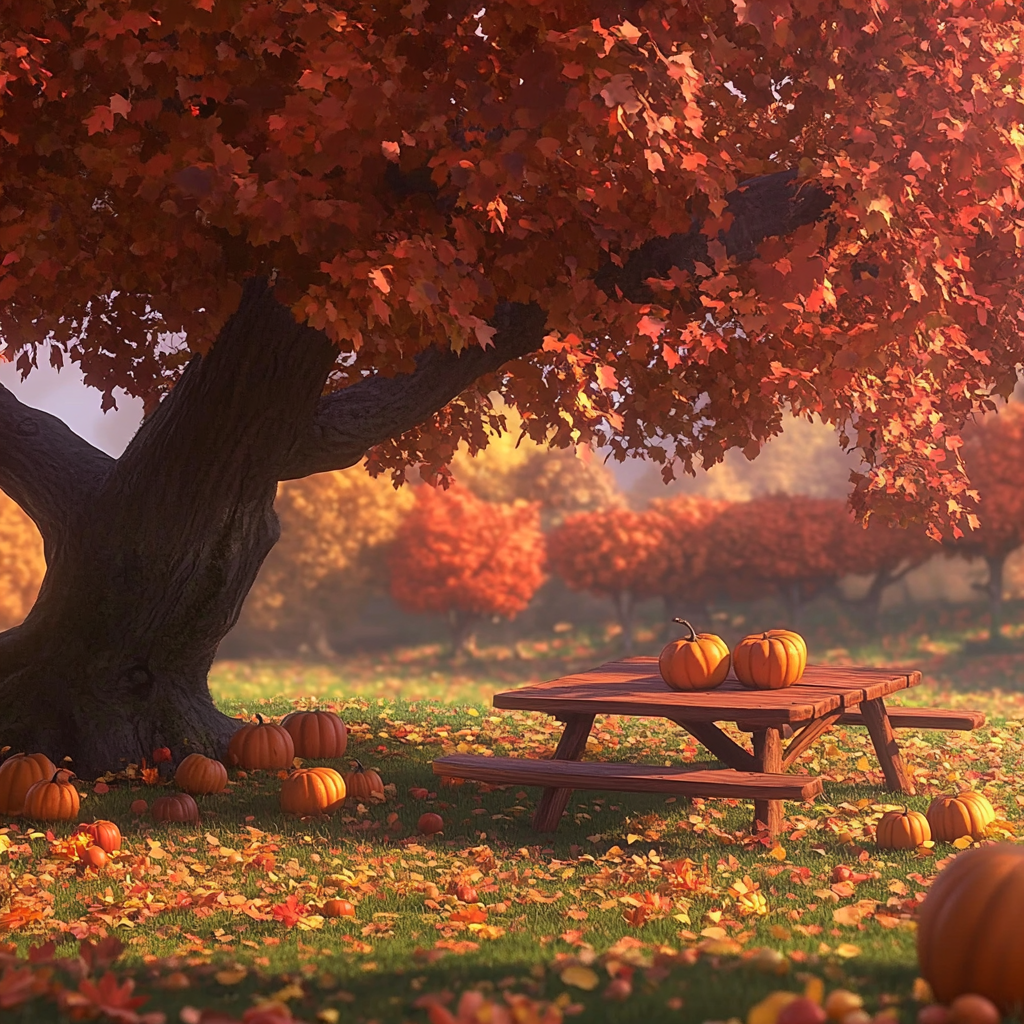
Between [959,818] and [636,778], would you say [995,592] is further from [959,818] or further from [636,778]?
[636,778]

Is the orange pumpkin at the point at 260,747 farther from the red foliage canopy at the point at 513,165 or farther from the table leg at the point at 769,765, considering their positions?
the table leg at the point at 769,765

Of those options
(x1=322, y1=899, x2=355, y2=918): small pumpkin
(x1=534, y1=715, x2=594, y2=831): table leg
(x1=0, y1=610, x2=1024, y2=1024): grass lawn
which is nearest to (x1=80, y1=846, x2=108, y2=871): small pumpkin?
(x1=0, y1=610, x2=1024, y2=1024): grass lawn

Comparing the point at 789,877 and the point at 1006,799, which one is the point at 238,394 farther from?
the point at 1006,799

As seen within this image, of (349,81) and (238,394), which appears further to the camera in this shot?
(238,394)

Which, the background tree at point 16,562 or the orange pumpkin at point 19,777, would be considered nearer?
the orange pumpkin at point 19,777

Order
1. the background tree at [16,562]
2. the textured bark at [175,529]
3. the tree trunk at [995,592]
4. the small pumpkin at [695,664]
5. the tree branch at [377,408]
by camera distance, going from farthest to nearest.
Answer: the background tree at [16,562] → the tree trunk at [995,592] → the tree branch at [377,408] → the textured bark at [175,529] → the small pumpkin at [695,664]

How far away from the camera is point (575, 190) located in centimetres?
809

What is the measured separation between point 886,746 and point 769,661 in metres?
1.91

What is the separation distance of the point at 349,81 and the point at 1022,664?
34388mm

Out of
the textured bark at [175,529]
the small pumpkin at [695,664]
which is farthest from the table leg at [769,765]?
the textured bark at [175,529]

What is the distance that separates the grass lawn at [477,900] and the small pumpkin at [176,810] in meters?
0.11

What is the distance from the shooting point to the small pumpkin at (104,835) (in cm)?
802

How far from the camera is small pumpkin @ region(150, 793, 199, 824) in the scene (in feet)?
29.2

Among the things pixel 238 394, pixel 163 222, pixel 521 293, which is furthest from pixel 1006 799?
pixel 163 222
